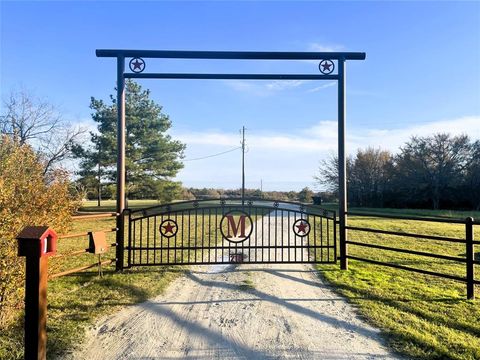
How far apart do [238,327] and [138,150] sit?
76.7ft

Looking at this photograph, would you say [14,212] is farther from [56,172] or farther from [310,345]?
[310,345]

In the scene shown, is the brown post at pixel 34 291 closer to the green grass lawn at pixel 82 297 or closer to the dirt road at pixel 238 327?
the green grass lawn at pixel 82 297

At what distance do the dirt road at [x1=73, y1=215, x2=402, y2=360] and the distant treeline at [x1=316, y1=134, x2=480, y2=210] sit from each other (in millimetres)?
34909

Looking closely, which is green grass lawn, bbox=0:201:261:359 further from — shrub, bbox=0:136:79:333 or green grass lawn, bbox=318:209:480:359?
green grass lawn, bbox=318:209:480:359

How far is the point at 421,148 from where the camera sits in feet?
118

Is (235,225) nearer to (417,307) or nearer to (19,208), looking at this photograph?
(417,307)

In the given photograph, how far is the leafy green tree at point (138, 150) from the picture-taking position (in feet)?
82.3

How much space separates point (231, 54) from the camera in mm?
6719

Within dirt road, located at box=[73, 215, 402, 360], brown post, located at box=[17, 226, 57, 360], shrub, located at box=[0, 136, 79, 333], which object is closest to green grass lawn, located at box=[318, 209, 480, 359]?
dirt road, located at box=[73, 215, 402, 360]

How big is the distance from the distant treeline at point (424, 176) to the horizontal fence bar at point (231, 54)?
33362 millimetres

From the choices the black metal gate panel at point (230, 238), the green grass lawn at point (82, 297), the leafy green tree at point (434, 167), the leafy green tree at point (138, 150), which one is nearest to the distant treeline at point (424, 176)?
the leafy green tree at point (434, 167)

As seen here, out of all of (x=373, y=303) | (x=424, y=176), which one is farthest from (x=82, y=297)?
(x=424, y=176)

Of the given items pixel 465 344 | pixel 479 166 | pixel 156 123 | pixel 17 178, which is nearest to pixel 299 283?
pixel 465 344

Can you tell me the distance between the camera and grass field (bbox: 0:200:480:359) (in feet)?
11.2
